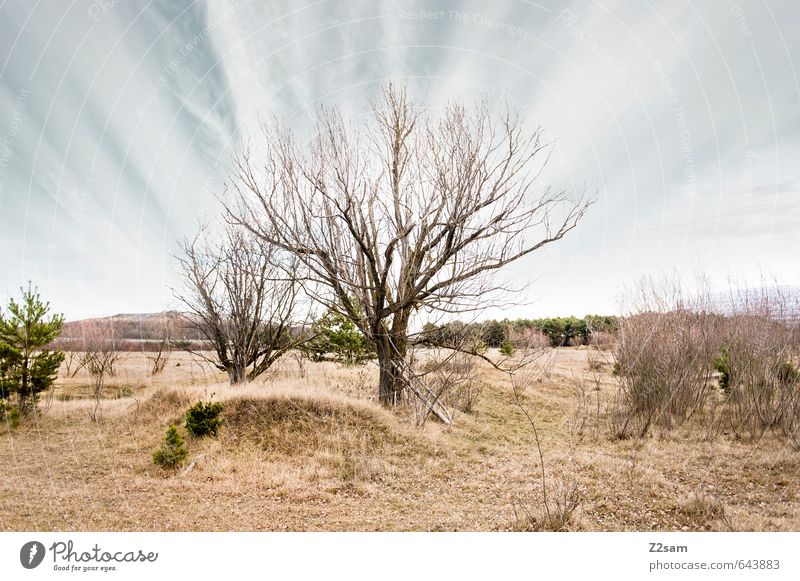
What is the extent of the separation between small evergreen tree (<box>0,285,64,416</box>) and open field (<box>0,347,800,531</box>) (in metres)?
1.14

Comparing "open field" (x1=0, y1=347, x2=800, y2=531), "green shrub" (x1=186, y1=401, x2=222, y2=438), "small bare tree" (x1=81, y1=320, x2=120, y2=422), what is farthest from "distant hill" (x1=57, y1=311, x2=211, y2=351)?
"green shrub" (x1=186, y1=401, x2=222, y2=438)

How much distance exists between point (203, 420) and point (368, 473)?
316 centimetres

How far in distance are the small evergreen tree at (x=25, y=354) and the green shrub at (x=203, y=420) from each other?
6093 mm

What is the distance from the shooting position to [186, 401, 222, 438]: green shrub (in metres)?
6.57

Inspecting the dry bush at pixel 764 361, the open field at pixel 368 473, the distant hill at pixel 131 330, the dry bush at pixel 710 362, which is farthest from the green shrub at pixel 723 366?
the distant hill at pixel 131 330

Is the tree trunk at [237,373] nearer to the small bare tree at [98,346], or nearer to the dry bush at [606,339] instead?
the small bare tree at [98,346]

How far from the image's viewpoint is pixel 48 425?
9.12 metres

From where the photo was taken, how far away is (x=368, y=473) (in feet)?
17.7

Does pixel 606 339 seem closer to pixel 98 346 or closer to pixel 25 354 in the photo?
A: pixel 25 354

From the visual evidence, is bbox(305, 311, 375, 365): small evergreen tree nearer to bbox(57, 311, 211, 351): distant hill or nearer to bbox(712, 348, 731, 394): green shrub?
bbox(57, 311, 211, 351): distant hill

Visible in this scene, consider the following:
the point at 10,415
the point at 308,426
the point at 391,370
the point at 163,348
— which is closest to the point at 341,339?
the point at 391,370

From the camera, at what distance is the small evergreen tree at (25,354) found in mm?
9352

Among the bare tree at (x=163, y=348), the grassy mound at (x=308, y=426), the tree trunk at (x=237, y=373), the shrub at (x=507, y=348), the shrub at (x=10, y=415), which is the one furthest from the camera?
the bare tree at (x=163, y=348)

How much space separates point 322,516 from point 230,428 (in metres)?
3.33
